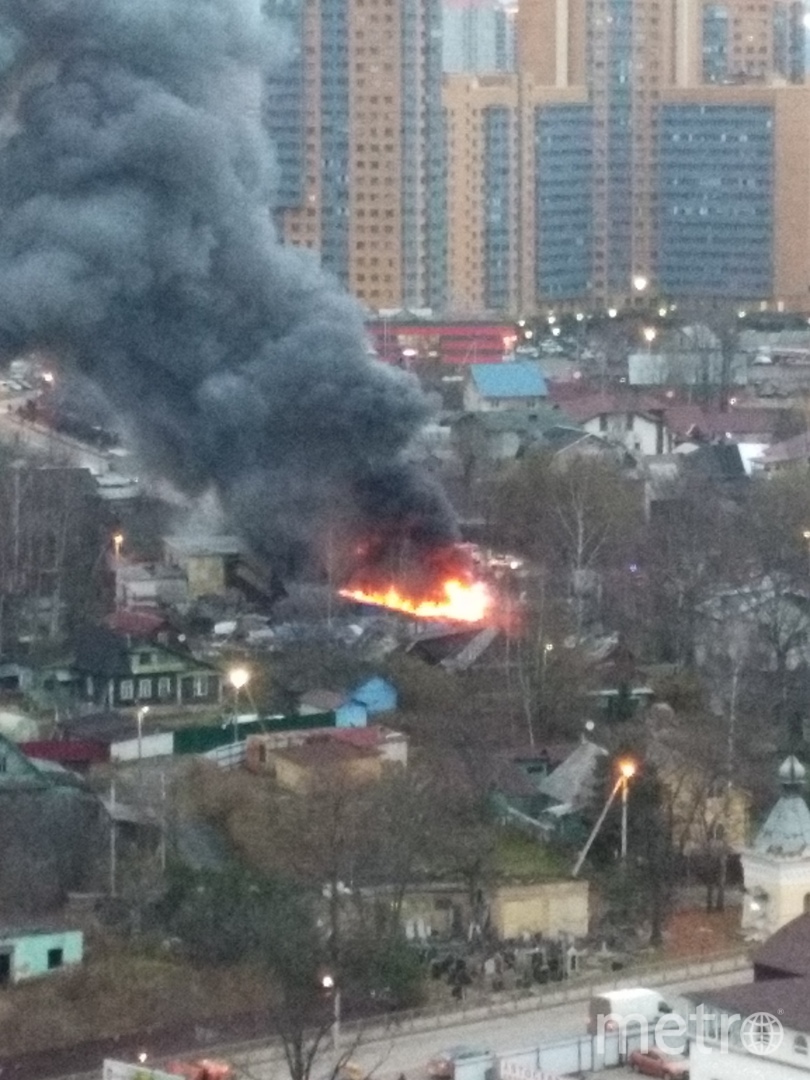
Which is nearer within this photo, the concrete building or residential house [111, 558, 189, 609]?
the concrete building

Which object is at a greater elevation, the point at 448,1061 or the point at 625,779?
the point at 625,779

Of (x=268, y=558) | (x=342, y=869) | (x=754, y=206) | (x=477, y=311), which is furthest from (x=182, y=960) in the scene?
(x=754, y=206)

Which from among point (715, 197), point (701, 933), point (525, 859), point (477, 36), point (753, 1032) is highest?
point (477, 36)

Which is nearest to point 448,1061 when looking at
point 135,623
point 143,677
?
point 143,677

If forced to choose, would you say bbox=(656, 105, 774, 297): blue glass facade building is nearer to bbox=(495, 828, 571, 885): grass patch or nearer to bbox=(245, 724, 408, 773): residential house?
bbox=(245, 724, 408, 773): residential house

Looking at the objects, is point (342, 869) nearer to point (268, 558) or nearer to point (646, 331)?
point (268, 558)

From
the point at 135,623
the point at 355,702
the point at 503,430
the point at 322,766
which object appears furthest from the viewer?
the point at 503,430

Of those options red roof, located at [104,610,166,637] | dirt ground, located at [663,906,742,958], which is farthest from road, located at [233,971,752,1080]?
red roof, located at [104,610,166,637]

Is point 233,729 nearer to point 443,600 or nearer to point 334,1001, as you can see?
point 334,1001

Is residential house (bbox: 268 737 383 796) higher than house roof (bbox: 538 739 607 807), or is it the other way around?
residential house (bbox: 268 737 383 796)
